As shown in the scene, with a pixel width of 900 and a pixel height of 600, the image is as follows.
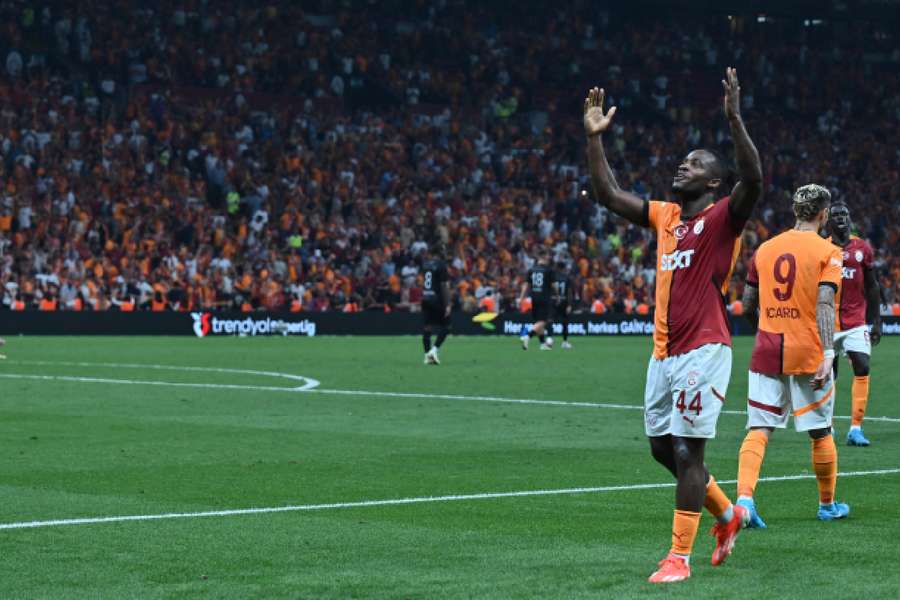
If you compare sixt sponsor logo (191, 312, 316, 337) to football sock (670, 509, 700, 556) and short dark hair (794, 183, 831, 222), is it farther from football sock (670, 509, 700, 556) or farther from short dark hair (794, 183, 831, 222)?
football sock (670, 509, 700, 556)

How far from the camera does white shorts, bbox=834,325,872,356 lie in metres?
14.4

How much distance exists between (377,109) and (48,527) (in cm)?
4172

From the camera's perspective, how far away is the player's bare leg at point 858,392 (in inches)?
571

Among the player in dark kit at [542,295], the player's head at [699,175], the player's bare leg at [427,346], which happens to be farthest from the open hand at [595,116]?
the player in dark kit at [542,295]

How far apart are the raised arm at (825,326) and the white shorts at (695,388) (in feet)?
6.77

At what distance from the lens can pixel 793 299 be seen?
10.1 metres

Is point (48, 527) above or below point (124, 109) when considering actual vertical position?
below

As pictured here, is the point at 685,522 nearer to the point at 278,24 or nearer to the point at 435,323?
the point at 435,323

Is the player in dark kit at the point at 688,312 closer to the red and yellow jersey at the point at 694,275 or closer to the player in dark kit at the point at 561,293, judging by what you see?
the red and yellow jersey at the point at 694,275

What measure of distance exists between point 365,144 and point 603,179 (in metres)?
40.6

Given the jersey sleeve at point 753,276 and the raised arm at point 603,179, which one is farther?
the jersey sleeve at point 753,276

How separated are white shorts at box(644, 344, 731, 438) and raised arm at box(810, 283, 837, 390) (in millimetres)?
2065

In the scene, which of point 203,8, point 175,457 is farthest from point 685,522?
point 203,8

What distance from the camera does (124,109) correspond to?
44719 millimetres
